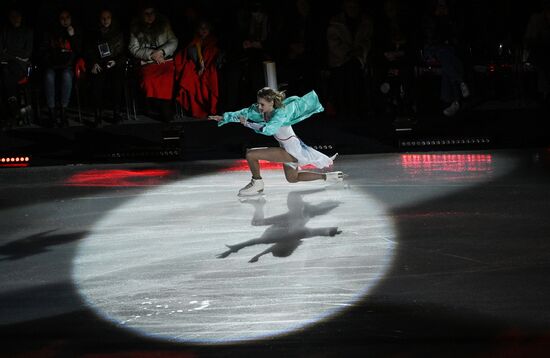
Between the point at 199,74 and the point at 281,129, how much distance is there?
4.12 m

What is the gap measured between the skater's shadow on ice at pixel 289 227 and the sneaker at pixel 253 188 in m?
0.13

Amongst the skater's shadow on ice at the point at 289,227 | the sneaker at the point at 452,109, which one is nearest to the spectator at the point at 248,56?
the sneaker at the point at 452,109

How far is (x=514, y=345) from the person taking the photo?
180 inches

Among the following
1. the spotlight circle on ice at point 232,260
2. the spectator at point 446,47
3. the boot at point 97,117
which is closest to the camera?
the spotlight circle on ice at point 232,260

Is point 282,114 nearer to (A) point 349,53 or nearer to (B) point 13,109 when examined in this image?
(A) point 349,53

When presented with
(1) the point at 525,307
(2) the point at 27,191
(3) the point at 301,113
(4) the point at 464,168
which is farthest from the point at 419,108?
(1) the point at 525,307

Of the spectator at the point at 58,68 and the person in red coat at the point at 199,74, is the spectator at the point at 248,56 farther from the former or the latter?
the spectator at the point at 58,68

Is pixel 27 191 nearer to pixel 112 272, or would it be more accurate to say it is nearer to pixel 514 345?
pixel 112 272

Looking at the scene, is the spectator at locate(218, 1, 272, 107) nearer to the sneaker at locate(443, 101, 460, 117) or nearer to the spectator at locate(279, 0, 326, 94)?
A: the spectator at locate(279, 0, 326, 94)

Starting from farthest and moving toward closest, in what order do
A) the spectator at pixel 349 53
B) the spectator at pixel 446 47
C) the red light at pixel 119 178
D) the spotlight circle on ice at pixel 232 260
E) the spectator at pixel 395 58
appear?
the spectator at pixel 349 53 < the spectator at pixel 395 58 < the spectator at pixel 446 47 < the red light at pixel 119 178 < the spotlight circle on ice at pixel 232 260

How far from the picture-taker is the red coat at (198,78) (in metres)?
12.8

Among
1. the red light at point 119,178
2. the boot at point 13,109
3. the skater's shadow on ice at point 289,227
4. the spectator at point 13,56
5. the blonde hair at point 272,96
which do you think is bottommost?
the skater's shadow on ice at point 289,227

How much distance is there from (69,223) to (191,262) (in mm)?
1829

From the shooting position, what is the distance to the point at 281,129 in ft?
29.2
